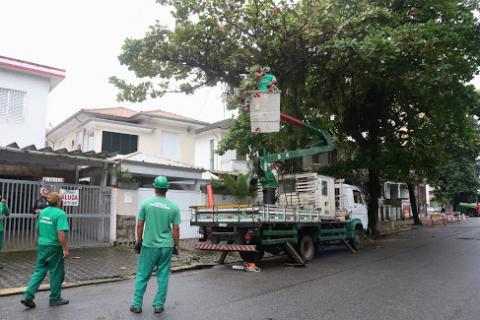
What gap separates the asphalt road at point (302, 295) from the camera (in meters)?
5.87

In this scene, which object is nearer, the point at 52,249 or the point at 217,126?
the point at 52,249

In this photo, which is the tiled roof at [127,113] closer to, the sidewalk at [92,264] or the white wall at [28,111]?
the white wall at [28,111]

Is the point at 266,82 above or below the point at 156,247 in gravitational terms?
above

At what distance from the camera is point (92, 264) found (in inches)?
408

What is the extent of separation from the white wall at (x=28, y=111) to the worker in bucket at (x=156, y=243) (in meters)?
13.4

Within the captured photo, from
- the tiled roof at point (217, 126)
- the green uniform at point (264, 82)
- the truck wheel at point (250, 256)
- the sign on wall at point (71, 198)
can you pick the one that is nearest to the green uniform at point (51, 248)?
the truck wheel at point (250, 256)

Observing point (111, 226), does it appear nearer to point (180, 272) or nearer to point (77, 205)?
point (77, 205)

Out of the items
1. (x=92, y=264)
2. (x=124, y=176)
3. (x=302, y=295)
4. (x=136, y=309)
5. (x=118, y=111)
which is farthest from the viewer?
(x=118, y=111)

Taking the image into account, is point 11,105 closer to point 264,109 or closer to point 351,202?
point 264,109

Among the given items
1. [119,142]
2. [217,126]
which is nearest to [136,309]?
[119,142]

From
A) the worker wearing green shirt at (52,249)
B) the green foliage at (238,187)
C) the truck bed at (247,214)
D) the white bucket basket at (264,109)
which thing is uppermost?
the white bucket basket at (264,109)

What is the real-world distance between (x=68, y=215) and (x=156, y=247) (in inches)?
320

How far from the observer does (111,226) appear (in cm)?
1388

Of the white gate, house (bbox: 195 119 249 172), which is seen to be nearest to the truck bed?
the white gate
